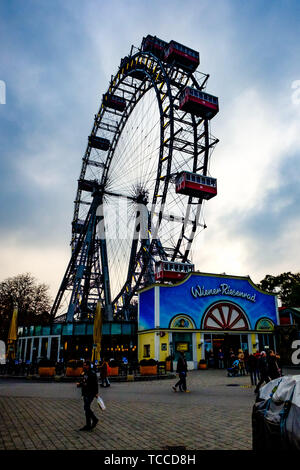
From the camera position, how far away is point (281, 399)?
4262mm

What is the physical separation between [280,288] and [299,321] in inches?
1281

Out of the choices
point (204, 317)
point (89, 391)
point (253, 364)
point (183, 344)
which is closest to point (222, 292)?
point (204, 317)

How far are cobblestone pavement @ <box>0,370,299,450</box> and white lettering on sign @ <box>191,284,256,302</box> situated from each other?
60.1 feet

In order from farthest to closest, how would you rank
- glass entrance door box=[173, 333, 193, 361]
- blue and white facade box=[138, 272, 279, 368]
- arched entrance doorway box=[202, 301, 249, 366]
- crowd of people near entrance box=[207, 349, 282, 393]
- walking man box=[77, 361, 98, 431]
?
1. arched entrance doorway box=[202, 301, 249, 366]
2. blue and white facade box=[138, 272, 279, 368]
3. glass entrance door box=[173, 333, 193, 361]
4. crowd of people near entrance box=[207, 349, 282, 393]
5. walking man box=[77, 361, 98, 431]

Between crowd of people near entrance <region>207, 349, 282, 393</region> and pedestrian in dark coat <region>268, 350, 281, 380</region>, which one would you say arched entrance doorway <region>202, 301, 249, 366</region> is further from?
pedestrian in dark coat <region>268, 350, 281, 380</region>

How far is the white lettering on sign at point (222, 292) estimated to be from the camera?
106 ft

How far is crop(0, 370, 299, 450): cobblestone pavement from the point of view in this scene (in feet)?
22.6

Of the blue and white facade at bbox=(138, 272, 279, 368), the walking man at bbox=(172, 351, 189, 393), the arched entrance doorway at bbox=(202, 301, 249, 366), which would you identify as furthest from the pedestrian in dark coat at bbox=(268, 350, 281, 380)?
the arched entrance doorway at bbox=(202, 301, 249, 366)

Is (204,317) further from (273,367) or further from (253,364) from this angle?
(273,367)

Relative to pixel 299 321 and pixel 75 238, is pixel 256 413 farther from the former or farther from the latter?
pixel 75 238

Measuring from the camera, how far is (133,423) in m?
8.89

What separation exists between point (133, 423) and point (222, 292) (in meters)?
25.7

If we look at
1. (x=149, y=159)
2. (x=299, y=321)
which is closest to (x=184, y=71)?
(x=149, y=159)

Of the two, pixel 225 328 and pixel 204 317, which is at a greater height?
pixel 204 317
